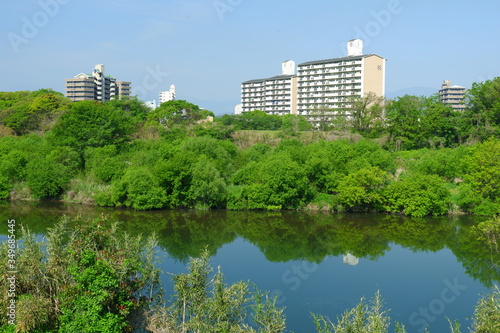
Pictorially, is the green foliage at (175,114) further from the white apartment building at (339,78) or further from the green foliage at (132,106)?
the white apartment building at (339,78)

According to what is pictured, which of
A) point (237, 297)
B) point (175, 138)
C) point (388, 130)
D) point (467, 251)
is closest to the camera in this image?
point (237, 297)

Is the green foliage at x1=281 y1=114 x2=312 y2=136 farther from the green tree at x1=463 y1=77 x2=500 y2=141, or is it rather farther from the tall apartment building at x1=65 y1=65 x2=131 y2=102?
the tall apartment building at x1=65 y1=65 x2=131 y2=102

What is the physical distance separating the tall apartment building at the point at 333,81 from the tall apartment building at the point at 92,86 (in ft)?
106

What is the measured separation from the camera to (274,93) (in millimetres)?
82312

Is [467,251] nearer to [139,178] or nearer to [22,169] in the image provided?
[139,178]

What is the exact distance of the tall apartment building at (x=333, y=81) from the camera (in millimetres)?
67062

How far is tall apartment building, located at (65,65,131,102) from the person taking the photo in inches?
3489

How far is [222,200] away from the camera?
114 feet

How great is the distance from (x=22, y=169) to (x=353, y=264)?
27513 millimetres

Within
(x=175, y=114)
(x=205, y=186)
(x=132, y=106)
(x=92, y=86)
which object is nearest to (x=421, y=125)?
(x=205, y=186)

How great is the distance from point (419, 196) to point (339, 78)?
1585 inches

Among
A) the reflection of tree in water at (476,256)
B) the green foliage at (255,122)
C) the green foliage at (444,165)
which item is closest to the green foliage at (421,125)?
the green foliage at (444,165)

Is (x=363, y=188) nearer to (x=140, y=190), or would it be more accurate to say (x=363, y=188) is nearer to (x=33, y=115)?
(x=140, y=190)

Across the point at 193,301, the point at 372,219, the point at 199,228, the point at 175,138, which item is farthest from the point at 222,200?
the point at 193,301
